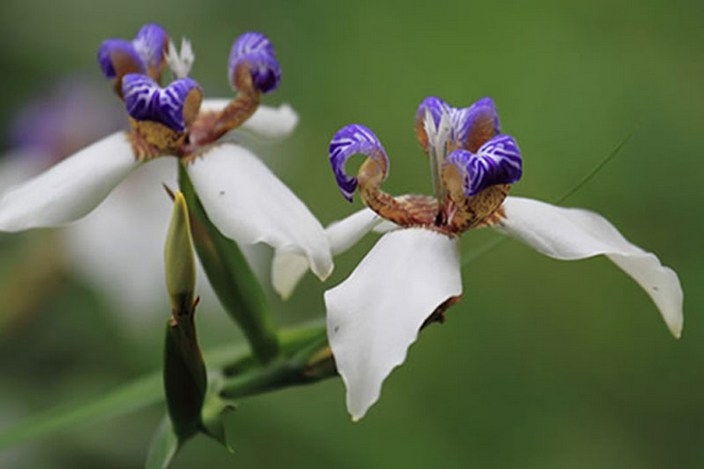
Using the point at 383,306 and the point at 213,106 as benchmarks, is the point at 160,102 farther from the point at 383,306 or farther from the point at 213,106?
the point at 383,306

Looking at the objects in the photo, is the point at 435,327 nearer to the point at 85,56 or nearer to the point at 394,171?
the point at 394,171

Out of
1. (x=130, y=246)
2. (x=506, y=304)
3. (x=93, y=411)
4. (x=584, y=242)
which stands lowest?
(x=506, y=304)

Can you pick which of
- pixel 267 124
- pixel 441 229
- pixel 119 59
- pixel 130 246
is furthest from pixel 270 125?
pixel 130 246

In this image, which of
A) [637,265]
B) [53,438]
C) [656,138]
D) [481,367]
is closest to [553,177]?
[656,138]

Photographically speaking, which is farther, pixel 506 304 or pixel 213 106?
pixel 506 304

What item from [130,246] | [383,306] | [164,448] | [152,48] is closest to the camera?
[383,306]

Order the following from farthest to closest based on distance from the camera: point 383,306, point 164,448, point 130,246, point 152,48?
point 130,246
point 152,48
point 164,448
point 383,306
